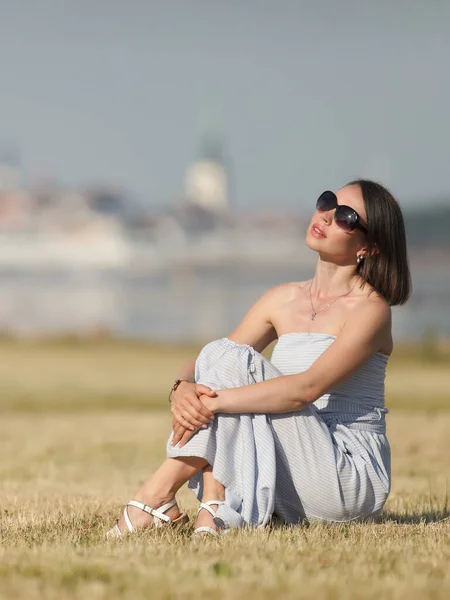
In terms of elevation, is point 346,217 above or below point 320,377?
above

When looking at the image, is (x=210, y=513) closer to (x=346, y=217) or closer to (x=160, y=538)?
(x=160, y=538)

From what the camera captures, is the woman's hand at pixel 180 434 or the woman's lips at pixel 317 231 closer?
the woman's hand at pixel 180 434

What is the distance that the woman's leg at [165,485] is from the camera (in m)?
3.74

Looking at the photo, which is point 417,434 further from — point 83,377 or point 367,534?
point 83,377

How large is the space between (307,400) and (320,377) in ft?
0.34

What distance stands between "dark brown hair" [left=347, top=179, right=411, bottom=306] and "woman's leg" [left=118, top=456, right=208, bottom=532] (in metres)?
0.93

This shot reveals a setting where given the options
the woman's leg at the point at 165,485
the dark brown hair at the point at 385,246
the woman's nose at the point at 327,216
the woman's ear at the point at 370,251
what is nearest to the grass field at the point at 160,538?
the woman's leg at the point at 165,485

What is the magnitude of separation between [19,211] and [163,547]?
643ft

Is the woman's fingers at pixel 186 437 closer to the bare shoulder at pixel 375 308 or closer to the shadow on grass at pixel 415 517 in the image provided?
the bare shoulder at pixel 375 308

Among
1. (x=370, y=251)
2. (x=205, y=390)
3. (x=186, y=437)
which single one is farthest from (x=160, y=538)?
(x=370, y=251)

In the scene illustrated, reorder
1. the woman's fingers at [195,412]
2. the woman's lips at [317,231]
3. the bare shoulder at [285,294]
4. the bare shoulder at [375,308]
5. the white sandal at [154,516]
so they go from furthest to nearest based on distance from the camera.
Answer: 1. the bare shoulder at [285,294]
2. the woman's lips at [317,231]
3. the bare shoulder at [375,308]
4. the white sandal at [154,516]
5. the woman's fingers at [195,412]

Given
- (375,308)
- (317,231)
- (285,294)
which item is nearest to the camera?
(375,308)

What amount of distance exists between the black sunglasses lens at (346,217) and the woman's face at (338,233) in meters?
0.03

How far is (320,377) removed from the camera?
3795 mm
